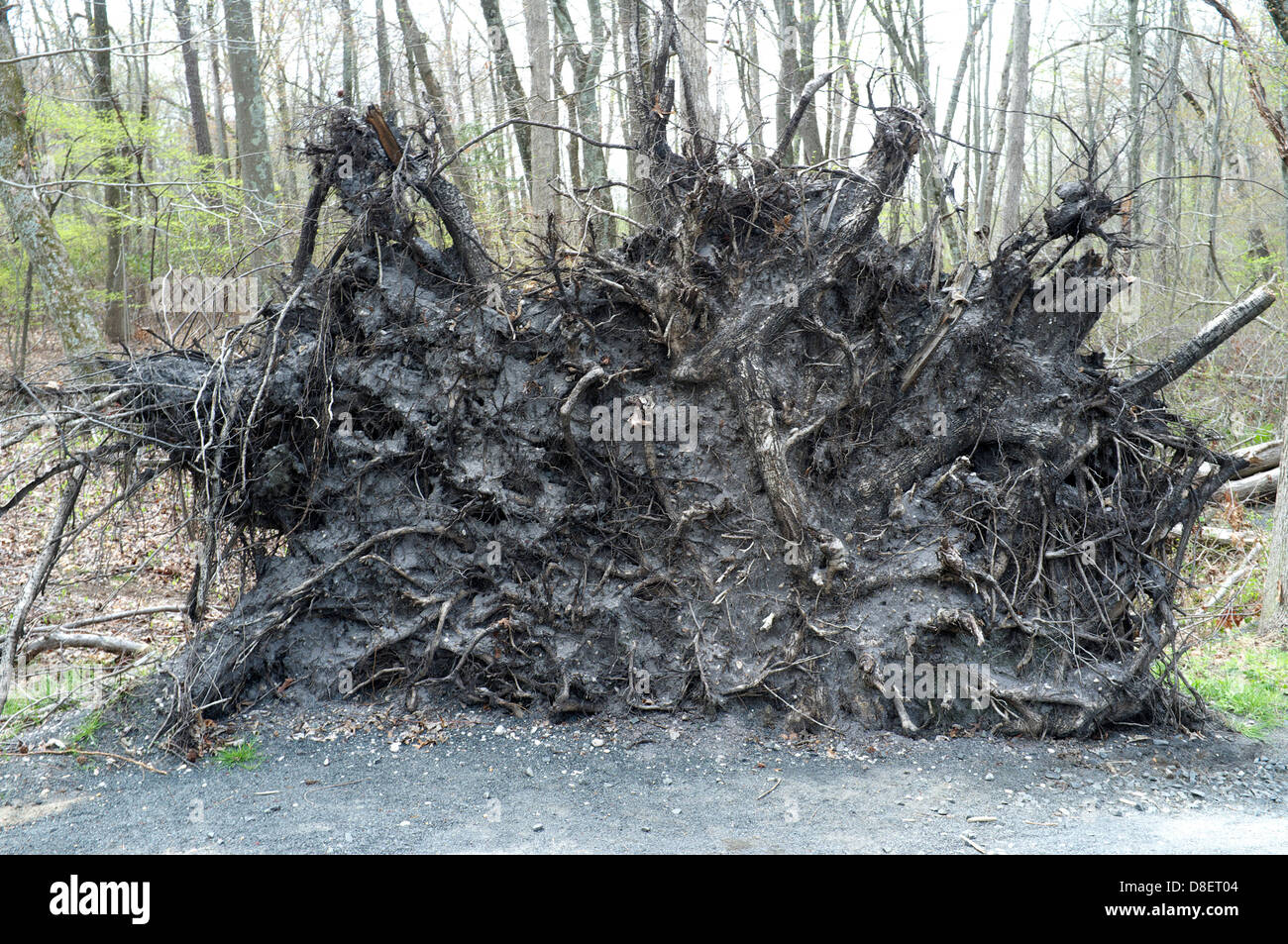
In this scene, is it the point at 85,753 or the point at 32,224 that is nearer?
the point at 85,753

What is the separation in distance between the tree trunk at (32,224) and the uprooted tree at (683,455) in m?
5.08

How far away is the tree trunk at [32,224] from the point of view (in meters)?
9.88

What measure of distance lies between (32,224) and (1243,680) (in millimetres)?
12924

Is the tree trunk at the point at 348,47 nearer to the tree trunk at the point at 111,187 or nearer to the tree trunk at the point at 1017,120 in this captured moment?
the tree trunk at the point at 111,187

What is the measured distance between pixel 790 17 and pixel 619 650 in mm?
11409

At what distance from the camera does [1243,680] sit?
7.22 m

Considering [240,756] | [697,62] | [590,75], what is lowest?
[240,756]

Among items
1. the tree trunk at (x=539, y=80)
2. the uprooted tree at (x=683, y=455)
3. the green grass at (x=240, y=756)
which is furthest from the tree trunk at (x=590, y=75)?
the green grass at (x=240, y=756)

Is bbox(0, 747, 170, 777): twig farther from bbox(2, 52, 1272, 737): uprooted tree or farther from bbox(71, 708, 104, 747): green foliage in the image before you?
bbox(2, 52, 1272, 737): uprooted tree

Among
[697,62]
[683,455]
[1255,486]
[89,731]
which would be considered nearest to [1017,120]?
[1255,486]

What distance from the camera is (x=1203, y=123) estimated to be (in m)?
19.3

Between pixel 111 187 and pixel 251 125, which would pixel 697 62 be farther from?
pixel 111 187

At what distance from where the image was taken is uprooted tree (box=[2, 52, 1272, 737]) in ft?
19.8
